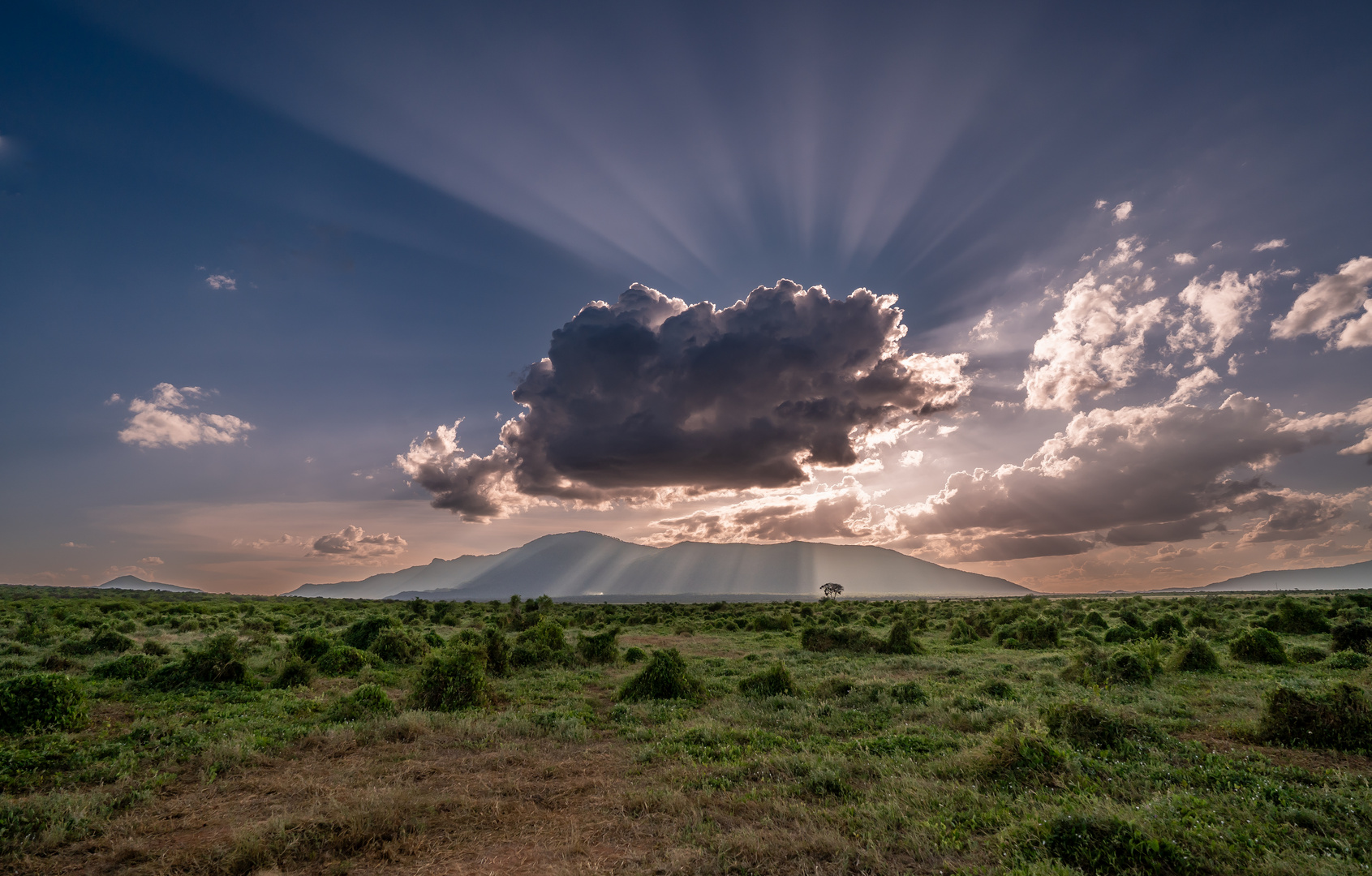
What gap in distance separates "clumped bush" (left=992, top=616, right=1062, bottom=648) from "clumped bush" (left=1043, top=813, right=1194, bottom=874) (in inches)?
1201

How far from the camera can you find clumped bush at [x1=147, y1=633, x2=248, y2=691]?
64.2 feet

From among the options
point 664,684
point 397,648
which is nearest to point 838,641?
point 664,684

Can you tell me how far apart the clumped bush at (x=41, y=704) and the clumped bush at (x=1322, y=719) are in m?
28.6

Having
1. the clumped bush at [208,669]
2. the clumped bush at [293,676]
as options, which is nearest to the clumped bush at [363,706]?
the clumped bush at [293,676]

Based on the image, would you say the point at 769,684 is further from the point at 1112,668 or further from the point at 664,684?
the point at 1112,668

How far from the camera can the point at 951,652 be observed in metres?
31.3

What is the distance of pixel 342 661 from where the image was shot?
24016 mm

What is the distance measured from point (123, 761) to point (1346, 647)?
42.7m

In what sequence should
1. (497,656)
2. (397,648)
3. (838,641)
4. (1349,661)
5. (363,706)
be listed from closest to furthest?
(363,706), (1349,661), (497,656), (397,648), (838,641)

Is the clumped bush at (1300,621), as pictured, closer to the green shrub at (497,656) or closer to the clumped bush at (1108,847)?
the clumped bush at (1108,847)

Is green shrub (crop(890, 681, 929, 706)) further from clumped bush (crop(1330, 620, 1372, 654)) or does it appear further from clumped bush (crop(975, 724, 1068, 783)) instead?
clumped bush (crop(1330, 620, 1372, 654))

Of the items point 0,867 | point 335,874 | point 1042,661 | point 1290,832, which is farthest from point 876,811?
point 1042,661

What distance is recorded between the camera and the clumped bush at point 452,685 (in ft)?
57.8

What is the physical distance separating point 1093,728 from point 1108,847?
5825mm
